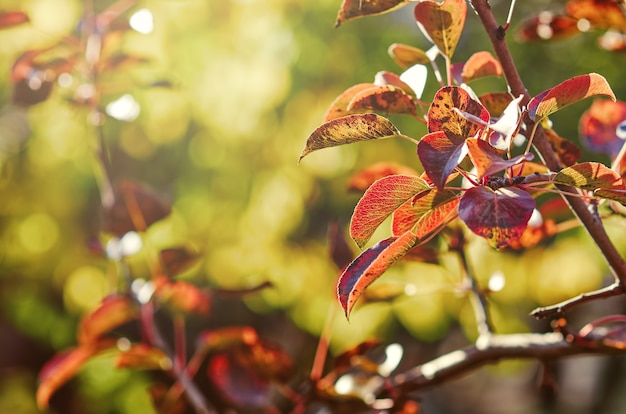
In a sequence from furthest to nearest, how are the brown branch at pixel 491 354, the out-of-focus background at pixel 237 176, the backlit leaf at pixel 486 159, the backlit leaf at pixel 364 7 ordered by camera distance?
the out-of-focus background at pixel 237 176, the brown branch at pixel 491 354, the backlit leaf at pixel 364 7, the backlit leaf at pixel 486 159

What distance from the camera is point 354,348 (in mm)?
733

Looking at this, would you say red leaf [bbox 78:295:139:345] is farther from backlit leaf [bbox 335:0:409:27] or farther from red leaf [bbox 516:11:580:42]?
red leaf [bbox 516:11:580:42]

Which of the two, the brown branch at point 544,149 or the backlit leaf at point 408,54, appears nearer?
the brown branch at point 544,149

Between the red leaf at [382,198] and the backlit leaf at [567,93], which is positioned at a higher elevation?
the backlit leaf at [567,93]

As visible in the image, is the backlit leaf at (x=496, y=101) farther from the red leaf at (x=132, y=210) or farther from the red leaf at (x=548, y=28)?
the red leaf at (x=132, y=210)

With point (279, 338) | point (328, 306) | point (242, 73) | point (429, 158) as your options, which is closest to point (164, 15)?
point (242, 73)

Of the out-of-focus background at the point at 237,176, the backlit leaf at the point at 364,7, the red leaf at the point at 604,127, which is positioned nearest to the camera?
the backlit leaf at the point at 364,7

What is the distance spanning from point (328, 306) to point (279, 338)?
132 centimetres

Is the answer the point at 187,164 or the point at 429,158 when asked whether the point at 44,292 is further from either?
the point at 429,158

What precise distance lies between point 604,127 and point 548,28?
170 millimetres

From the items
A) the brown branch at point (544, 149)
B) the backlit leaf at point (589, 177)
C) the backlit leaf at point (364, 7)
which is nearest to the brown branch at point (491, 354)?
the brown branch at point (544, 149)

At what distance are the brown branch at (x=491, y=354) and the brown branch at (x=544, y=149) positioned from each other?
15cm

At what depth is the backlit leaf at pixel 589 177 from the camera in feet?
1.39

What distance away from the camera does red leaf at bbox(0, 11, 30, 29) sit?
0.90m
